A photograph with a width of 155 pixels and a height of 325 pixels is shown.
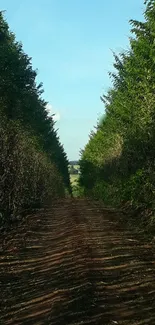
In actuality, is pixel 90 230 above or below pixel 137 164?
below

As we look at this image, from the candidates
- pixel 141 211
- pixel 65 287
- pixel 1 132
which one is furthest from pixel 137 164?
pixel 65 287

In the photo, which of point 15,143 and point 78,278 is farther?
point 15,143

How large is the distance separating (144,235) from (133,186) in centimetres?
638

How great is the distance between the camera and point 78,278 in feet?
22.7

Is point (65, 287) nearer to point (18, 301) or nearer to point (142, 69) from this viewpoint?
point (18, 301)

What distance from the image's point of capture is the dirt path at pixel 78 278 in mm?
5367

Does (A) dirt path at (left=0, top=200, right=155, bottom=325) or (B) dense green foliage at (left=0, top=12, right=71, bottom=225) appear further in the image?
(B) dense green foliage at (left=0, top=12, right=71, bottom=225)

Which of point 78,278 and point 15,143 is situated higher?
point 15,143

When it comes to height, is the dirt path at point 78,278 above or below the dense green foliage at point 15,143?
below

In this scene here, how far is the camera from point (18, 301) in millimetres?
6297

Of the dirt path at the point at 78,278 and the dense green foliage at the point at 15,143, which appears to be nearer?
the dirt path at the point at 78,278

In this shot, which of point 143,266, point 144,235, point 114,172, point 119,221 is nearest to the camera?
point 143,266

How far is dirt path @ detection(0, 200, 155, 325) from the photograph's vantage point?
5367 millimetres

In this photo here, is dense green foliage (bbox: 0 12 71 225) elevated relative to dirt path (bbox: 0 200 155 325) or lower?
elevated
